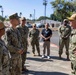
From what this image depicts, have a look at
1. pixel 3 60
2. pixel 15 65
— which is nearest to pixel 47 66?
pixel 15 65

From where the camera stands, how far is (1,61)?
3838 millimetres

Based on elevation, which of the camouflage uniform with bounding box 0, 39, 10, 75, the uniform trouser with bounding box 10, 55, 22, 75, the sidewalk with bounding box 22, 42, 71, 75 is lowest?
the sidewalk with bounding box 22, 42, 71, 75

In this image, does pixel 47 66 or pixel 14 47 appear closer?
pixel 14 47

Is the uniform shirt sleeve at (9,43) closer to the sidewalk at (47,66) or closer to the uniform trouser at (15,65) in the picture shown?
the uniform trouser at (15,65)

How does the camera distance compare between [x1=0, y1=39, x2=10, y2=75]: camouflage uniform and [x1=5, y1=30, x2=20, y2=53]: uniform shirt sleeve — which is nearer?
[x1=0, y1=39, x2=10, y2=75]: camouflage uniform

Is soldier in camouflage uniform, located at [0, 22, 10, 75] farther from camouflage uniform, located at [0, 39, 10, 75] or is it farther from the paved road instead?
the paved road

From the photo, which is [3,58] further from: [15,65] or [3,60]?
[15,65]

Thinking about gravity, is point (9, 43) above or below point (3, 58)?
above

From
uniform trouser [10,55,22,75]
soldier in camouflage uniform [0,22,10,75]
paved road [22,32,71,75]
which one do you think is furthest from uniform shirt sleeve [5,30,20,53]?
paved road [22,32,71,75]

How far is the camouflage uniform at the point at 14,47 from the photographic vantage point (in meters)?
5.54

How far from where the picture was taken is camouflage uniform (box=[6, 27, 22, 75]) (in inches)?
218

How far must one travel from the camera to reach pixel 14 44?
5637 mm

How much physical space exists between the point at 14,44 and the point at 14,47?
2.9 inches

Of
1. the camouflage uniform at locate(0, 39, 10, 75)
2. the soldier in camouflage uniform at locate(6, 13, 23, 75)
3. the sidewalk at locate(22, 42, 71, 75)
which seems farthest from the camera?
the sidewalk at locate(22, 42, 71, 75)
